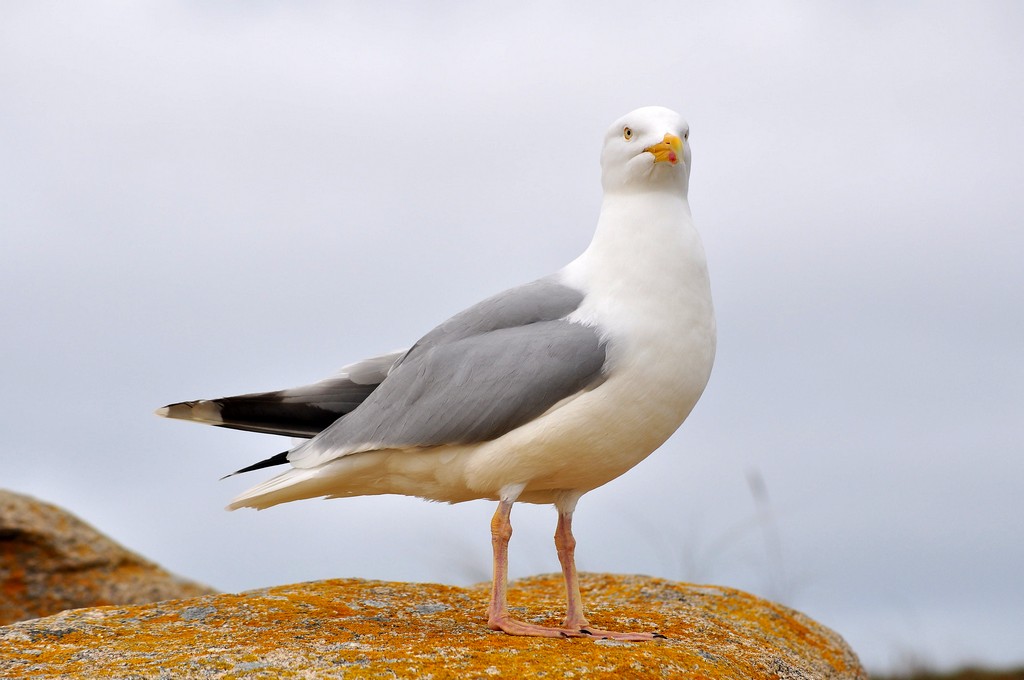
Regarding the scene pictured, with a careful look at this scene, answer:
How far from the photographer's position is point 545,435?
20.1ft

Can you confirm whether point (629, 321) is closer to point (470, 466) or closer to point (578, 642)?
point (470, 466)

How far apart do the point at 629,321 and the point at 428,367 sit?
3.79ft

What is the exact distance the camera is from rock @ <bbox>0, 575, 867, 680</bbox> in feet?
18.2

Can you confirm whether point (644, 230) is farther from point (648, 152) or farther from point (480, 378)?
point (480, 378)

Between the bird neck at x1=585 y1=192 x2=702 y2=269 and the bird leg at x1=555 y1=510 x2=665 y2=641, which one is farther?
the bird neck at x1=585 y1=192 x2=702 y2=269

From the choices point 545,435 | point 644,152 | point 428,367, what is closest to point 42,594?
point 428,367

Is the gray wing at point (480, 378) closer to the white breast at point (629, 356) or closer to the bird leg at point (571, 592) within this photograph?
the white breast at point (629, 356)

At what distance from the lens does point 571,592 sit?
21.9 ft

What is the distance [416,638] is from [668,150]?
289 centimetres

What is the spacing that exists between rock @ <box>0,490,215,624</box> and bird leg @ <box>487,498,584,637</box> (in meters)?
4.66

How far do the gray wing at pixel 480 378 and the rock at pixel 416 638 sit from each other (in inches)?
36.8

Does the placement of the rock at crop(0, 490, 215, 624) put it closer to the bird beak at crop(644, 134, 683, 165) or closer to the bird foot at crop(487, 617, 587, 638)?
the bird foot at crop(487, 617, 587, 638)

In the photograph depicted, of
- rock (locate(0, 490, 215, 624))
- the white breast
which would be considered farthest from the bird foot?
rock (locate(0, 490, 215, 624))

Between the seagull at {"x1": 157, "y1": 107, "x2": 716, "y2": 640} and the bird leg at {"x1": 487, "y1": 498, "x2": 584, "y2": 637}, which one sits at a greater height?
the seagull at {"x1": 157, "y1": 107, "x2": 716, "y2": 640}
